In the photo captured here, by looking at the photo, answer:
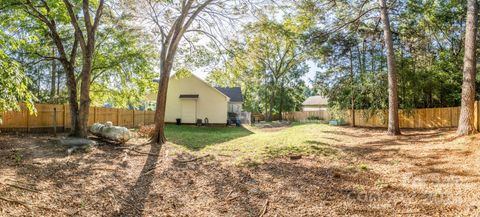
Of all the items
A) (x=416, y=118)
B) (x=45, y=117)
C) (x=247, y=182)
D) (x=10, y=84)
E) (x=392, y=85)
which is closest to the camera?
(x=10, y=84)

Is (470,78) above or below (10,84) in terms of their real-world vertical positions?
above

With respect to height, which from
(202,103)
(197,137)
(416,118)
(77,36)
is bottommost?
(197,137)

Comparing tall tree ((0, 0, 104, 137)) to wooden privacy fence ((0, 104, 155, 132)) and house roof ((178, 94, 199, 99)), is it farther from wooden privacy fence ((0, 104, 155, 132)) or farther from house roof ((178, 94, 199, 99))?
house roof ((178, 94, 199, 99))

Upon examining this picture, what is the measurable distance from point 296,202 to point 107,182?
3.72 m

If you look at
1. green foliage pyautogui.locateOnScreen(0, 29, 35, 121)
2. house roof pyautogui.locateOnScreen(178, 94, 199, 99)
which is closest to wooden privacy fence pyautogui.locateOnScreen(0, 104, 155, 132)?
house roof pyautogui.locateOnScreen(178, 94, 199, 99)

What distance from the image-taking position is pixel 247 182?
5668 mm

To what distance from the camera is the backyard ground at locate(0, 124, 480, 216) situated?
407cm

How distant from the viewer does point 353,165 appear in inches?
251

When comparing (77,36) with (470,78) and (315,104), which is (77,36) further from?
(315,104)

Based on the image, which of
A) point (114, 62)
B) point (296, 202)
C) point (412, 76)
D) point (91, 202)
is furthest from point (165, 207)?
point (412, 76)

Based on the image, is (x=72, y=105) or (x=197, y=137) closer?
(x=72, y=105)

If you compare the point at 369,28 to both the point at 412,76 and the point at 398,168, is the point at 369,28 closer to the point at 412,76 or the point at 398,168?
the point at 412,76

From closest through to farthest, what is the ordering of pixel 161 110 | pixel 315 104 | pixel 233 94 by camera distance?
pixel 161 110, pixel 233 94, pixel 315 104

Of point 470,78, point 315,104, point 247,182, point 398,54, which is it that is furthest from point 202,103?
point 315,104
